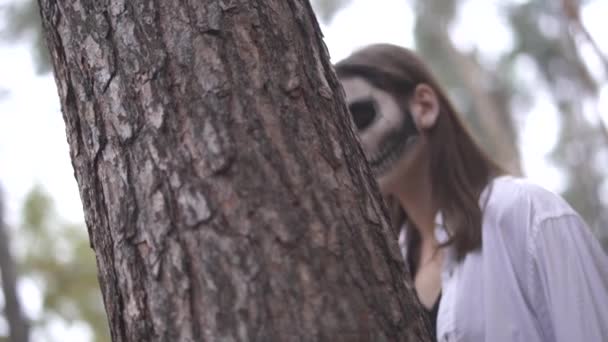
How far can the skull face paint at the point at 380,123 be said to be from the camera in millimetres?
2125

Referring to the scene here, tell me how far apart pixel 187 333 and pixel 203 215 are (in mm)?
149

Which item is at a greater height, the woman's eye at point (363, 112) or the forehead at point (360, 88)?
the forehead at point (360, 88)

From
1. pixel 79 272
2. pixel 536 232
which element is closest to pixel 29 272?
pixel 79 272

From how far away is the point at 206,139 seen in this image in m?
1.03

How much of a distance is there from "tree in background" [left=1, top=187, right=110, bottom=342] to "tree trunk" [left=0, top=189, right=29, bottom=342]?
22.7 feet

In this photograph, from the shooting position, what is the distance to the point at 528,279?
1.70 meters

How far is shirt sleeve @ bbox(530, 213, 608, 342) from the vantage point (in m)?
1.54

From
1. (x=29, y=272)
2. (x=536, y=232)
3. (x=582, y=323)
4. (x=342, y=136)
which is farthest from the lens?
(x=29, y=272)

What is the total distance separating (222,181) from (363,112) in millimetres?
1177

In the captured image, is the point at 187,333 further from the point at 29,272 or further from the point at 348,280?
the point at 29,272

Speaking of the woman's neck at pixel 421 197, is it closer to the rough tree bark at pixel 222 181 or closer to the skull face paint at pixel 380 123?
the skull face paint at pixel 380 123

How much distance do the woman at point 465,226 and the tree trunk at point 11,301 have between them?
3.40 m

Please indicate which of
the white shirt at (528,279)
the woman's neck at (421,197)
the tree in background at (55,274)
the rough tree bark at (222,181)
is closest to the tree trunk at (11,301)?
the woman's neck at (421,197)

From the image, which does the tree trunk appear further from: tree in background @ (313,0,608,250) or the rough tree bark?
tree in background @ (313,0,608,250)
